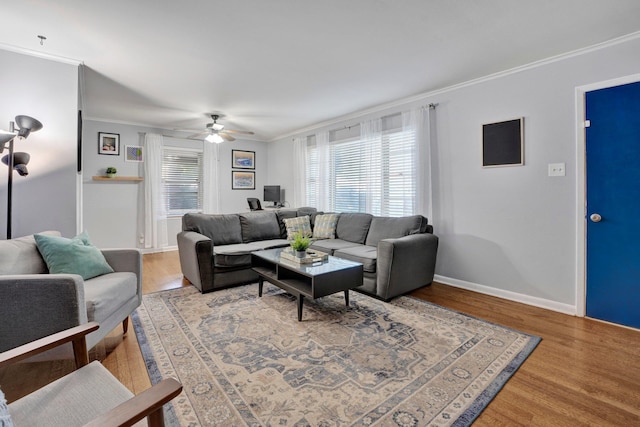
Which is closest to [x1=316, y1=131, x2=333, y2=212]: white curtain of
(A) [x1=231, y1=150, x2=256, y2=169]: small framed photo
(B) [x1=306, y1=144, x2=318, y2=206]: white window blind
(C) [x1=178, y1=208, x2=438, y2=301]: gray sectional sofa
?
(B) [x1=306, y1=144, x2=318, y2=206]: white window blind

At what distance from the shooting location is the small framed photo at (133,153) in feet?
17.9

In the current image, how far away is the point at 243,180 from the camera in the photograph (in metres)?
6.85

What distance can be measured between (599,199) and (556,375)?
1.73m

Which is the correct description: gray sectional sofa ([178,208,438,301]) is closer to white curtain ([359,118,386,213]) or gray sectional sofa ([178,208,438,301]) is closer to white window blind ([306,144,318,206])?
white curtain ([359,118,386,213])

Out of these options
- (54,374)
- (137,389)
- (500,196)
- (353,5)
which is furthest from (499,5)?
(54,374)

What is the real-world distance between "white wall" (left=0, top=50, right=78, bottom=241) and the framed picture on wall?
14.3 feet

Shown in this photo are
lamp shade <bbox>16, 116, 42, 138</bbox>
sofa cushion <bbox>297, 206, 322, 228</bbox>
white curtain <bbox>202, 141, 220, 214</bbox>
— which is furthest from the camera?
white curtain <bbox>202, 141, 220, 214</bbox>

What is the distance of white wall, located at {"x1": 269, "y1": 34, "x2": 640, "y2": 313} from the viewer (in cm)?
285

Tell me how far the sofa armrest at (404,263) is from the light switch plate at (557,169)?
131cm

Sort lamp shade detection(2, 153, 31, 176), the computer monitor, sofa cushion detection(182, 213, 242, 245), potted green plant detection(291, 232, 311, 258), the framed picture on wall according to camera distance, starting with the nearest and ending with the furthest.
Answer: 1. lamp shade detection(2, 153, 31, 176)
2. potted green plant detection(291, 232, 311, 258)
3. the framed picture on wall
4. sofa cushion detection(182, 213, 242, 245)
5. the computer monitor

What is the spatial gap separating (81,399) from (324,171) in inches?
187

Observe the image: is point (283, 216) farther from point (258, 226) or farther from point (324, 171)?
point (324, 171)

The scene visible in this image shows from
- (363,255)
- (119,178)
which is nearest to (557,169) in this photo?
(363,255)

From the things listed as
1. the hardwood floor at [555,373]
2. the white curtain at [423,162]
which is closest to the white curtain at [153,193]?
the hardwood floor at [555,373]
